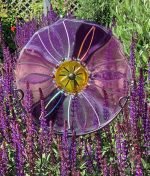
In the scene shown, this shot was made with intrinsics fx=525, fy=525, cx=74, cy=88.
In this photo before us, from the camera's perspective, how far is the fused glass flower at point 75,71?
10.6 feet

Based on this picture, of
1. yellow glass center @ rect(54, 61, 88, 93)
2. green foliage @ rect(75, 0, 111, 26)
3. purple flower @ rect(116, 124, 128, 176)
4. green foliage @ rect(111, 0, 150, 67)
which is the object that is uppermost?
green foliage @ rect(75, 0, 111, 26)

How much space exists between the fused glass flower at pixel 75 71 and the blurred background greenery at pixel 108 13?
2087mm

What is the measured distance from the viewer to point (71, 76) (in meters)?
3.17

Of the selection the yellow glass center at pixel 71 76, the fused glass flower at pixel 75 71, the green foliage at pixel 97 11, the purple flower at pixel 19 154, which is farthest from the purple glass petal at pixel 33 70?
the green foliage at pixel 97 11

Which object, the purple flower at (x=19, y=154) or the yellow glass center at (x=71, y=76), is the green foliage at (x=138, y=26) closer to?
the yellow glass center at (x=71, y=76)

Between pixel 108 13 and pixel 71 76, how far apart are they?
17.9 ft

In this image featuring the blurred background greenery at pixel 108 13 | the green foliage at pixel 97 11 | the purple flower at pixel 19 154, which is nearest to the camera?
the purple flower at pixel 19 154

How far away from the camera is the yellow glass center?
3200mm

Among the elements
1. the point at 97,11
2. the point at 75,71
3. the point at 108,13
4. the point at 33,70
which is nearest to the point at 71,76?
the point at 75,71

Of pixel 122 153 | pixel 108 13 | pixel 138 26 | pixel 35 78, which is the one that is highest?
pixel 108 13

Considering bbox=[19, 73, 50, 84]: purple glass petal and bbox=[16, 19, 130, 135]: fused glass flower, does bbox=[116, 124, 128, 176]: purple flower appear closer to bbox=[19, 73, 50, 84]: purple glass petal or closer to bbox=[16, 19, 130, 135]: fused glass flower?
bbox=[16, 19, 130, 135]: fused glass flower

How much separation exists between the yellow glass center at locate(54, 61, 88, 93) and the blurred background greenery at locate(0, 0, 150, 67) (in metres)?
2.22

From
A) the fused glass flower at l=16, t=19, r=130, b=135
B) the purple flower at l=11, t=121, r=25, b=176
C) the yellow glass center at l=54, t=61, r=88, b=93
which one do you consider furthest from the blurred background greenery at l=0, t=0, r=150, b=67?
the purple flower at l=11, t=121, r=25, b=176

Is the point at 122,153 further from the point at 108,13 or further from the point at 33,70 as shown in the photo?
the point at 108,13
